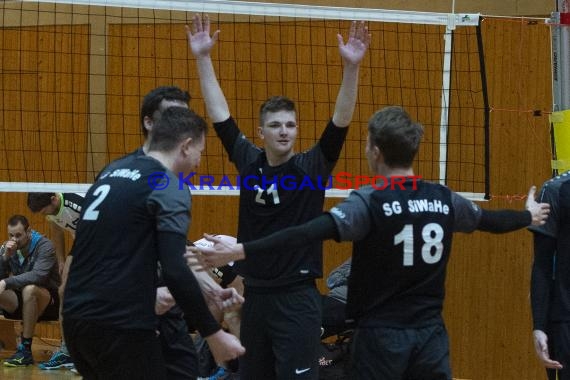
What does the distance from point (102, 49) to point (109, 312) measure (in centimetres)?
691

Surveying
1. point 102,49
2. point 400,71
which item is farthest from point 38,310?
point 400,71

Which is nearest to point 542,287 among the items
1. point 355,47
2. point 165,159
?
point 355,47

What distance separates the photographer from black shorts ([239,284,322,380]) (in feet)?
15.7

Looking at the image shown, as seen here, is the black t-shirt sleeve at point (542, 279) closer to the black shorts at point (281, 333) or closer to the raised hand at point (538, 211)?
the raised hand at point (538, 211)

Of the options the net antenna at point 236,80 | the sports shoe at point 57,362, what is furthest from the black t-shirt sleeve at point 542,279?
the sports shoe at point 57,362

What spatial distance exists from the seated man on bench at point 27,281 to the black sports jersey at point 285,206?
5.47 metres

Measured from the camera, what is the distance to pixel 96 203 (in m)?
3.91

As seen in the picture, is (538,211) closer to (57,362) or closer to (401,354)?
(401,354)

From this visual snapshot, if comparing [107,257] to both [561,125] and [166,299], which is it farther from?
[561,125]

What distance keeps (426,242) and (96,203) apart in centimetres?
147

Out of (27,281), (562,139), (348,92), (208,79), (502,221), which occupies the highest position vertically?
(208,79)

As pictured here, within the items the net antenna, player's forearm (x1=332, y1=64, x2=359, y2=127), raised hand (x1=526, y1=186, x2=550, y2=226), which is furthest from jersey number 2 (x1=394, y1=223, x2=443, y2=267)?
the net antenna

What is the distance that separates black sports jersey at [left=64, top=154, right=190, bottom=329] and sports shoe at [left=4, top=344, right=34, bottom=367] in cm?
611

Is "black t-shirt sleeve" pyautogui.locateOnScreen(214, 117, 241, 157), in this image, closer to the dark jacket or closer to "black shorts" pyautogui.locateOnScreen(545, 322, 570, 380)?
"black shorts" pyautogui.locateOnScreen(545, 322, 570, 380)
